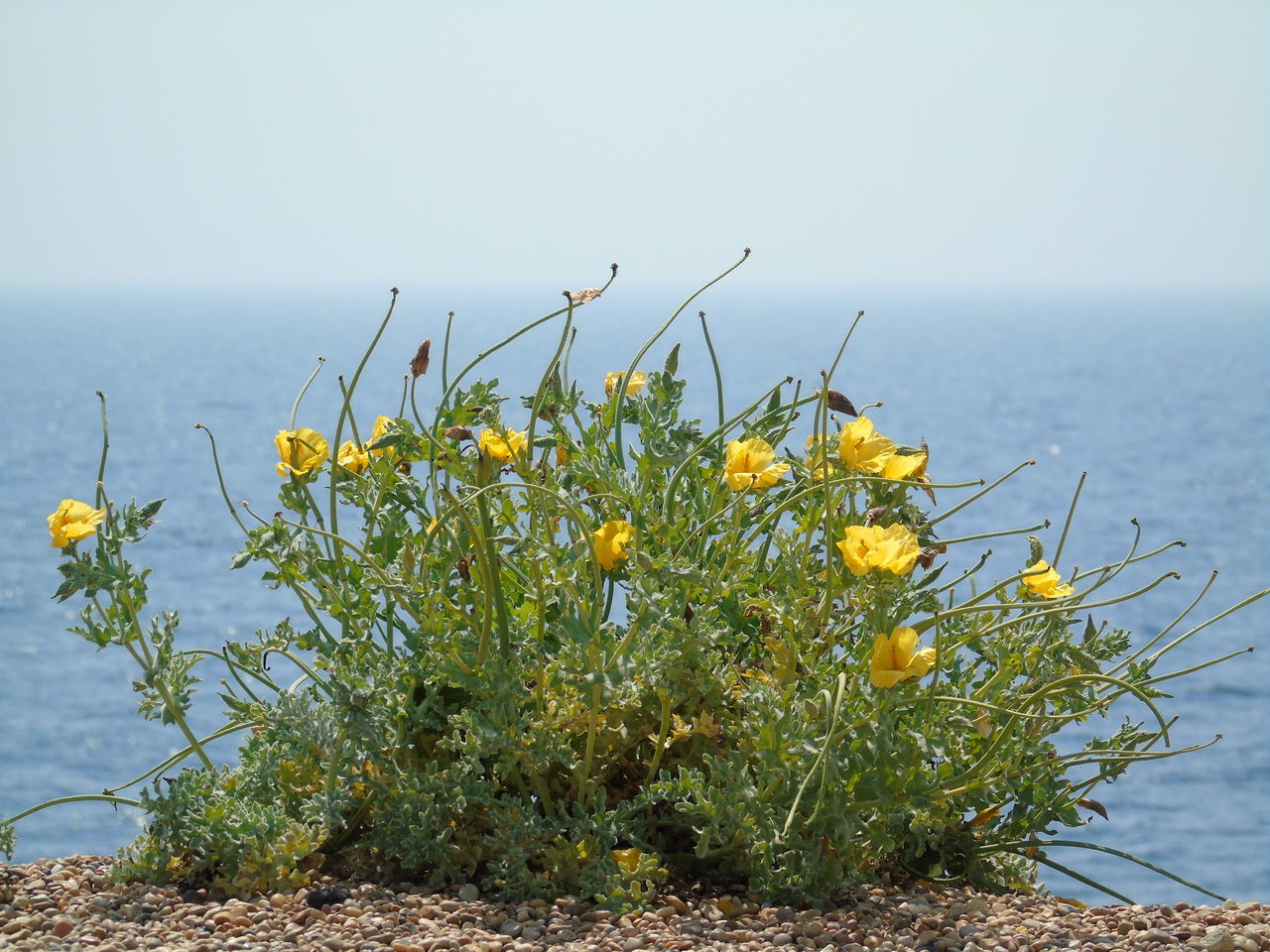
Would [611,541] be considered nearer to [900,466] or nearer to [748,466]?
[748,466]

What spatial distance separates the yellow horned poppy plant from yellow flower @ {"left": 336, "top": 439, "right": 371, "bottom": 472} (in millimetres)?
1231

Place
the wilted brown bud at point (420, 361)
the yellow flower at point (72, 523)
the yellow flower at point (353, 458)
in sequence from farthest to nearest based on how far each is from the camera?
the yellow flower at point (353, 458) < the wilted brown bud at point (420, 361) < the yellow flower at point (72, 523)

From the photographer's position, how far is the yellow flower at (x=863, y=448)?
2.29 meters

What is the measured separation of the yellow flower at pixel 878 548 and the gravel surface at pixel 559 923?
0.66 metres

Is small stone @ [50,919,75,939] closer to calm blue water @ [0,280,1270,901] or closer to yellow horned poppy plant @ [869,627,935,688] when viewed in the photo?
calm blue water @ [0,280,1270,901]

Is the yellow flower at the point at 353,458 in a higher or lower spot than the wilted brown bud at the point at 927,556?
higher

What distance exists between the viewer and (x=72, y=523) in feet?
7.61

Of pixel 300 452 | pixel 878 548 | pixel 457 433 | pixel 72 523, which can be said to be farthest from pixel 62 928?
pixel 878 548

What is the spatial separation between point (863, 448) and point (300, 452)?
1.17 meters

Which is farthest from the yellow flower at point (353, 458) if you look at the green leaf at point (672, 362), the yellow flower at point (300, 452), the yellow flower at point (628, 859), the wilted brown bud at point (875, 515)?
the wilted brown bud at point (875, 515)

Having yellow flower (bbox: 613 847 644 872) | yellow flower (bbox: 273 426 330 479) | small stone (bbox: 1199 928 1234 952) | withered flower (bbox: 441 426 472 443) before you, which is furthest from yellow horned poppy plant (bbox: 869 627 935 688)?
yellow flower (bbox: 273 426 330 479)

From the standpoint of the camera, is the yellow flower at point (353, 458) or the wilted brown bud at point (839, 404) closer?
the wilted brown bud at point (839, 404)

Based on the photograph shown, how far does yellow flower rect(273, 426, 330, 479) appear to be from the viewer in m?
2.59

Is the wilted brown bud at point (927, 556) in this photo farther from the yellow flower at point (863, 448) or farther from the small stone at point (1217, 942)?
the small stone at point (1217, 942)
